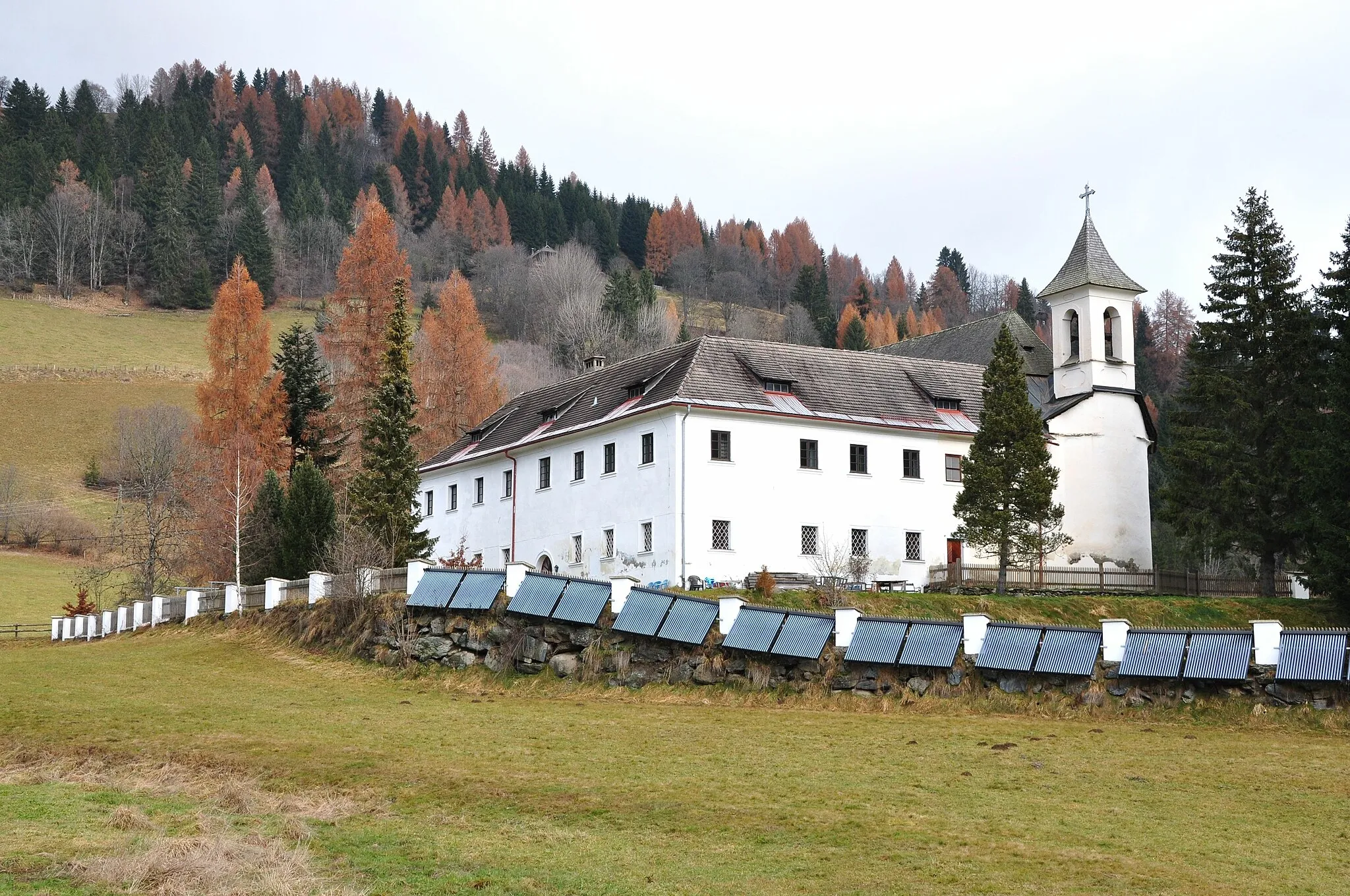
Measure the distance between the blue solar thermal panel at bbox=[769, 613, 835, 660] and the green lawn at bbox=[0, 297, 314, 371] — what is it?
259 ft

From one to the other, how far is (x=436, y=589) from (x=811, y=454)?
13552 millimetres

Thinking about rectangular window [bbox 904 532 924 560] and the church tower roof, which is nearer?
rectangular window [bbox 904 532 924 560]

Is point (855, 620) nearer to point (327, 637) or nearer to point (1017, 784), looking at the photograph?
point (1017, 784)

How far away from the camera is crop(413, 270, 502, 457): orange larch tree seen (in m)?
64.4

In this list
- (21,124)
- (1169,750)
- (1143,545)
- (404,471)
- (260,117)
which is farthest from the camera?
(260,117)

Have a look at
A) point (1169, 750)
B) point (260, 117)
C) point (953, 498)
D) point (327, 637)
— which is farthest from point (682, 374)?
point (260, 117)

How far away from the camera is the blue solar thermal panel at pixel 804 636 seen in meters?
25.0

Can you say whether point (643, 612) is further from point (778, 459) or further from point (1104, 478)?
point (1104, 478)

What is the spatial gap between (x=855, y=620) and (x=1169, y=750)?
7030 millimetres

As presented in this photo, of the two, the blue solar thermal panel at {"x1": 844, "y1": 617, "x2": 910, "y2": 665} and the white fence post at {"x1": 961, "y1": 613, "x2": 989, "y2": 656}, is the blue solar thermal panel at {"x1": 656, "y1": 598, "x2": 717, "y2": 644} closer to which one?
the blue solar thermal panel at {"x1": 844, "y1": 617, "x2": 910, "y2": 665}

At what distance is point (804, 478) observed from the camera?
1510 inches

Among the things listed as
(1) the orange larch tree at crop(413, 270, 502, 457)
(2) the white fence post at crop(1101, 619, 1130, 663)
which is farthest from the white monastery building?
(1) the orange larch tree at crop(413, 270, 502, 457)

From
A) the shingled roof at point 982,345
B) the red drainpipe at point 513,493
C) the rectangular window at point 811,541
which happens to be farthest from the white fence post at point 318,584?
the shingled roof at point 982,345

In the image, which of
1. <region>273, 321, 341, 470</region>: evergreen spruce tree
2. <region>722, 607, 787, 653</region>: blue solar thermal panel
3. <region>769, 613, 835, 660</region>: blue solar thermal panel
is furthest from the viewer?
<region>273, 321, 341, 470</region>: evergreen spruce tree
